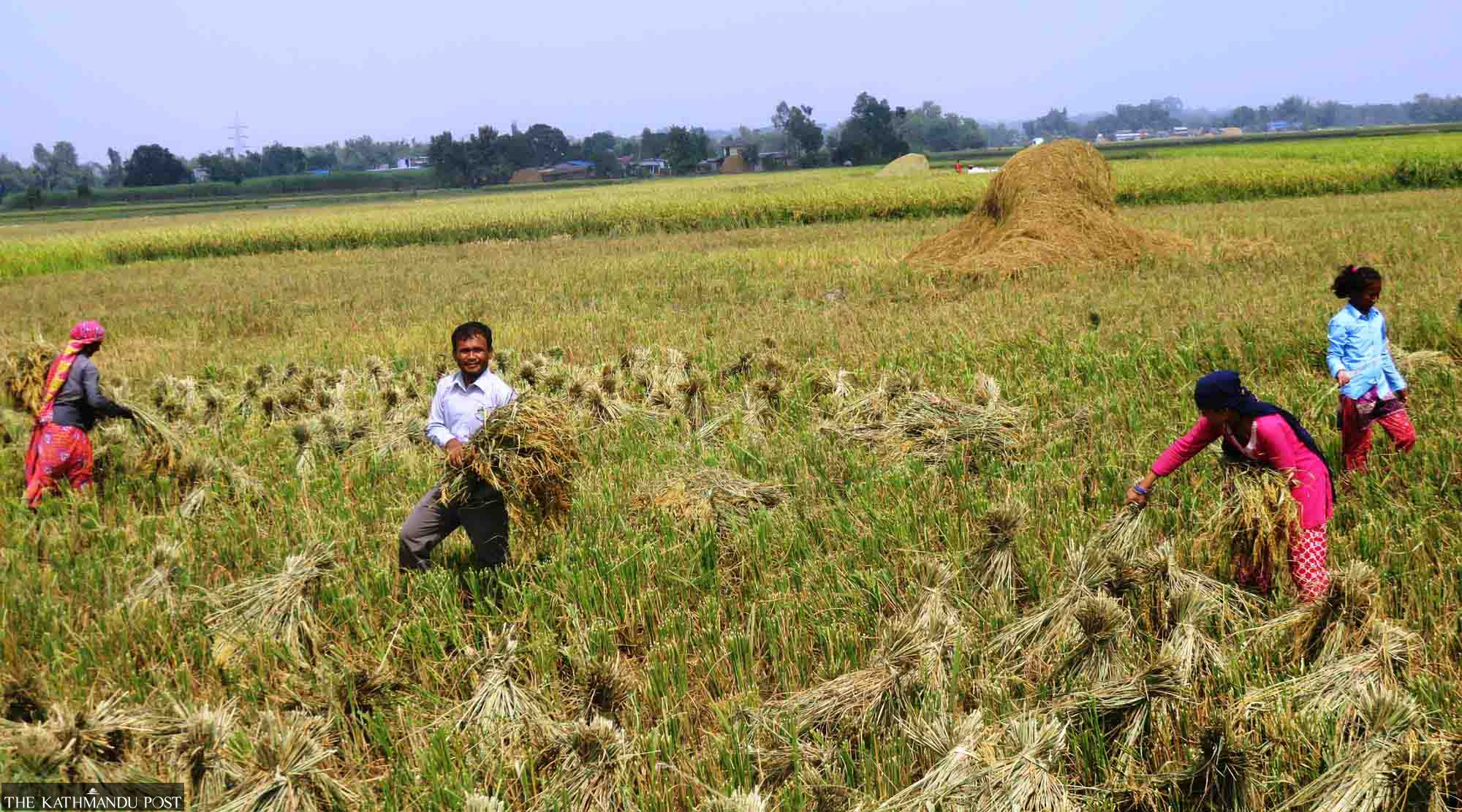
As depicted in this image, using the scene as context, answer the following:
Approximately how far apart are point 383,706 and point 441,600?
2.45 feet

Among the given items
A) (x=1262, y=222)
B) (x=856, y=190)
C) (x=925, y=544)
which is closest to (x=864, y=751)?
(x=925, y=544)

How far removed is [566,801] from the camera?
11.2 feet

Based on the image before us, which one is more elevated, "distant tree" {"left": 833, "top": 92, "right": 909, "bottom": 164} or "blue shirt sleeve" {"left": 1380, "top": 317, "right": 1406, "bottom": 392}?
"distant tree" {"left": 833, "top": 92, "right": 909, "bottom": 164}

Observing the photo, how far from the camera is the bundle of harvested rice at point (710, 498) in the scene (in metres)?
5.82

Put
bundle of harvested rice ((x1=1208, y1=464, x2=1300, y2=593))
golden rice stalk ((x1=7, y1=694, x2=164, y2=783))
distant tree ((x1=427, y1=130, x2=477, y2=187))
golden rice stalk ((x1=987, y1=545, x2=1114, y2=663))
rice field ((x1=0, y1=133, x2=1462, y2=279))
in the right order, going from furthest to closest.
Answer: distant tree ((x1=427, y1=130, x2=477, y2=187))
rice field ((x1=0, y1=133, x2=1462, y2=279))
bundle of harvested rice ((x1=1208, y1=464, x2=1300, y2=593))
golden rice stalk ((x1=987, y1=545, x2=1114, y2=663))
golden rice stalk ((x1=7, y1=694, x2=164, y2=783))

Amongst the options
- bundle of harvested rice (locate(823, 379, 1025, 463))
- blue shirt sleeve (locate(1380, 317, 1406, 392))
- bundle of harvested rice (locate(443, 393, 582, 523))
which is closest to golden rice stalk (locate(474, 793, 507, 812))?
bundle of harvested rice (locate(443, 393, 582, 523))

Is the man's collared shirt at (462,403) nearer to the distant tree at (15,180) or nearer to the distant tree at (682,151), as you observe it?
the distant tree at (682,151)

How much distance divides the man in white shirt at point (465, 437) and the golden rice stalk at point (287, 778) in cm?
159

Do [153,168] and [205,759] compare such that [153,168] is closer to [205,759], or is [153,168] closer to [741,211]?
[741,211]

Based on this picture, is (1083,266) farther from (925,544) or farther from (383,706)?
(383,706)

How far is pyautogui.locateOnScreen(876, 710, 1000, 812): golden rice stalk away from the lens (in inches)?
125

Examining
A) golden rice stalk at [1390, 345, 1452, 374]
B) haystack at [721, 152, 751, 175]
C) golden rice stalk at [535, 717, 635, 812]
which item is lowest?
golden rice stalk at [535, 717, 635, 812]

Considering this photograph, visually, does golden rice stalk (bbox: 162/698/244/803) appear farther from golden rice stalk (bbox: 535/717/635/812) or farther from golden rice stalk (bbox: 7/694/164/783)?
golden rice stalk (bbox: 535/717/635/812)

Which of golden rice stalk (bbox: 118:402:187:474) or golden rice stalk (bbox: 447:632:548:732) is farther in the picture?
golden rice stalk (bbox: 118:402:187:474)
